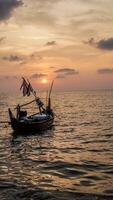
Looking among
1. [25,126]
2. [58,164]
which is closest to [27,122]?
[25,126]

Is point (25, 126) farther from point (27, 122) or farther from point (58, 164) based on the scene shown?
point (58, 164)

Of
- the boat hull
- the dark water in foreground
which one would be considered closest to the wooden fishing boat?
the boat hull

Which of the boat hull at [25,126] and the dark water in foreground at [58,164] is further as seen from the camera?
the boat hull at [25,126]

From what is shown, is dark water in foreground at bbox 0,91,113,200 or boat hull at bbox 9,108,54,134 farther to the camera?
boat hull at bbox 9,108,54,134

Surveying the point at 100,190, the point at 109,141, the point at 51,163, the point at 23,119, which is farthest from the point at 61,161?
the point at 23,119

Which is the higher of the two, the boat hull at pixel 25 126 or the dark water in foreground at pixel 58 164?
the boat hull at pixel 25 126

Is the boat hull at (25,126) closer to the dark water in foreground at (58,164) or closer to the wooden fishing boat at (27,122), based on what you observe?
the wooden fishing boat at (27,122)

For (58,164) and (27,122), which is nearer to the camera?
(58,164)

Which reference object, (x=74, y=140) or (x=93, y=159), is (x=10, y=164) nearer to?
(x=93, y=159)

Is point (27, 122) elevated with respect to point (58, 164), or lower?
elevated

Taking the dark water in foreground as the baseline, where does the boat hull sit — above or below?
above

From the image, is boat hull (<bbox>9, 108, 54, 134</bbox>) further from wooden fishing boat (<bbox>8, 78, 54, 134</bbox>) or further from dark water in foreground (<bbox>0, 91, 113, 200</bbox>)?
dark water in foreground (<bbox>0, 91, 113, 200</bbox>)

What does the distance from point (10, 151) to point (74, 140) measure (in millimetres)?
10593

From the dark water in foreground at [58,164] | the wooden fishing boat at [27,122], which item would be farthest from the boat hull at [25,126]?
the dark water in foreground at [58,164]
